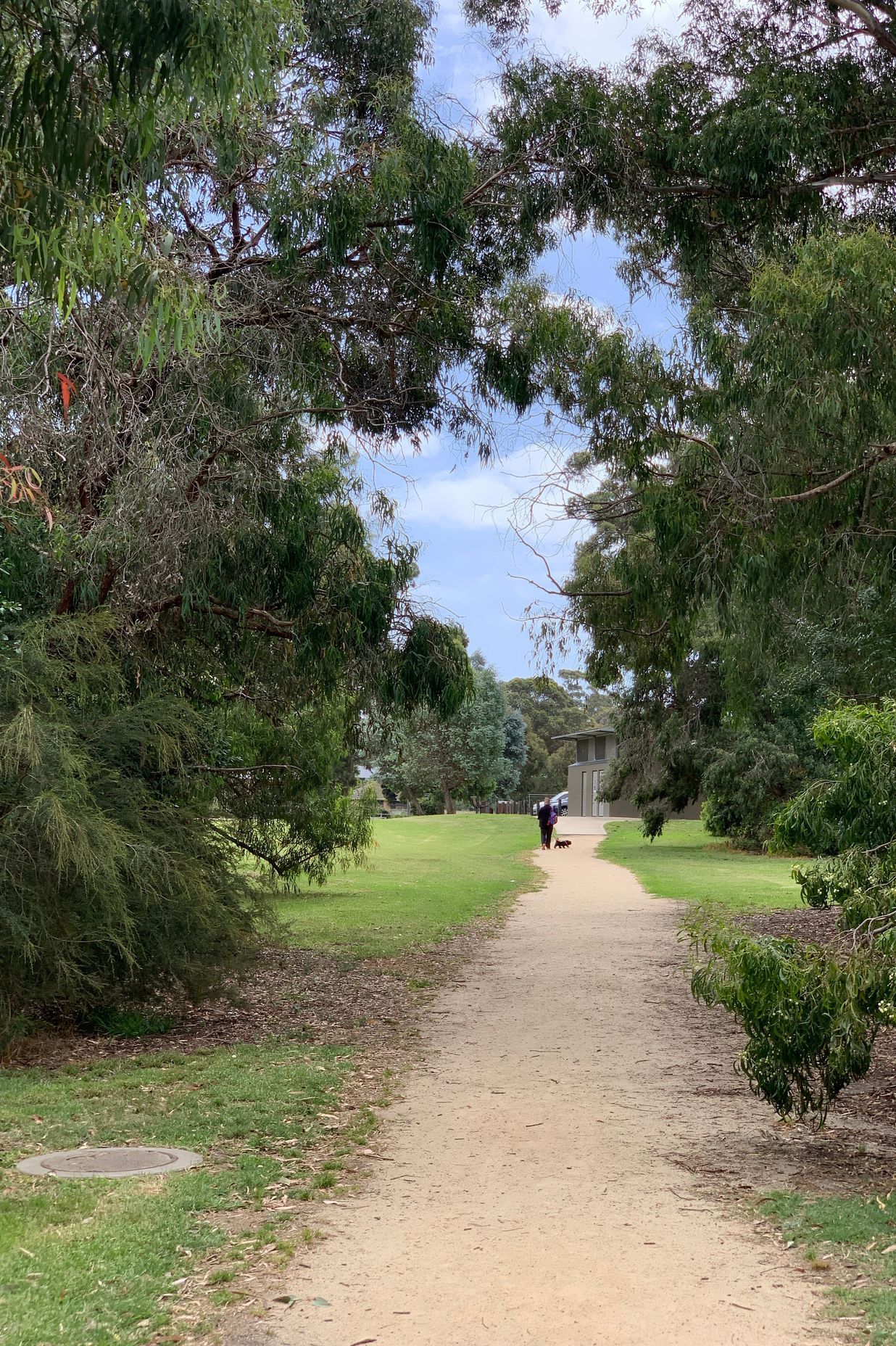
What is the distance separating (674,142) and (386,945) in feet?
34.0

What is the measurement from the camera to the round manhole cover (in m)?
6.05

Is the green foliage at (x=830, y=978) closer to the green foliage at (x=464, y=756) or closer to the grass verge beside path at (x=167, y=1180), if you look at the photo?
the grass verge beside path at (x=167, y=1180)

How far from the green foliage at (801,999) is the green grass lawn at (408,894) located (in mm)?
7464

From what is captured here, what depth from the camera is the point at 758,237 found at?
10.6 m

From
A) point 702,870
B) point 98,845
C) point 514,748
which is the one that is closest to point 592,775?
point 514,748

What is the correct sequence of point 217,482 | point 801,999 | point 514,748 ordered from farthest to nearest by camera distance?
point 514,748, point 217,482, point 801,999

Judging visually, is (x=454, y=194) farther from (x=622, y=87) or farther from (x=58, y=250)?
(x=58, y=250)

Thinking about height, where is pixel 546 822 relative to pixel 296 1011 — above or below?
above

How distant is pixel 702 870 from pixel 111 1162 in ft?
84.1

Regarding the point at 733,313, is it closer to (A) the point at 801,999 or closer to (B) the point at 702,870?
(A) the point at 801,999

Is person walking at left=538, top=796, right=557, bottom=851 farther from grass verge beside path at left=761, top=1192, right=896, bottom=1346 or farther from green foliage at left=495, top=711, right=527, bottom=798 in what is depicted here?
green foliage at left=495, top=711, right=527, bottom=798

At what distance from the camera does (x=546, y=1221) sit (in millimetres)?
5484

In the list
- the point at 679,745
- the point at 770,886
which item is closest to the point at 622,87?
the point at 770,886

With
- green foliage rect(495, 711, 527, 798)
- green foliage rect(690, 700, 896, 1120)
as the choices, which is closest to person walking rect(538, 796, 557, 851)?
green foliage rect(690, 700, 896, 1120)
